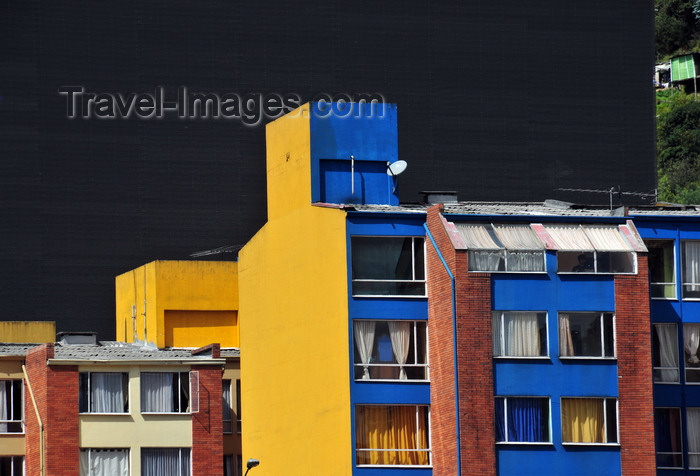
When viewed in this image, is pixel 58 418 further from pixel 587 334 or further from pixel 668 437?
pixel 668 437

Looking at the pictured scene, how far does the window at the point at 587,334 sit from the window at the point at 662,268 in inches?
216

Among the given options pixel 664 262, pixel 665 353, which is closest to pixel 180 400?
pixel 665 353

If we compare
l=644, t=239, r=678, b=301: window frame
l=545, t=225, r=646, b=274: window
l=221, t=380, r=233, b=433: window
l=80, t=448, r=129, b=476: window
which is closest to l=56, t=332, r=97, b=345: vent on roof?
l=221, t=380, r=233, b=433: window

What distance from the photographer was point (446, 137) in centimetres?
12638

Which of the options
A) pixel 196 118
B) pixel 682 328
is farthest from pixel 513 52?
pixel 682 328

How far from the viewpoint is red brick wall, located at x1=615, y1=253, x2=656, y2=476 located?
68750 mm

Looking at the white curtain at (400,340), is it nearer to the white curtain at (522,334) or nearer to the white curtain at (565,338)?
the white curtain at (522,334)

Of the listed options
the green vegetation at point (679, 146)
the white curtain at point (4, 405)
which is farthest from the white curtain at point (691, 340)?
the green vegetation at point (679, 146)

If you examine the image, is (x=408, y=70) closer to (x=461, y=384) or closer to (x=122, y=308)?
(x=122, y=308)

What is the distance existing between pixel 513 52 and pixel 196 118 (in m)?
24.3

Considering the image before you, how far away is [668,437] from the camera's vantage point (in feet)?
240

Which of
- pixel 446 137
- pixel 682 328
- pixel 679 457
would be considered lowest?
pixel 679 457

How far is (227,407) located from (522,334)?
2434 cm

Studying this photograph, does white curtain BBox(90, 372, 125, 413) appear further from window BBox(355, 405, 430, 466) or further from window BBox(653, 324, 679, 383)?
window BBox(653, 324, 679, 383)
